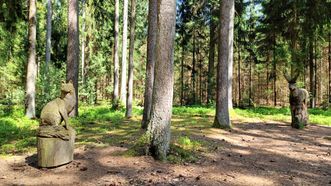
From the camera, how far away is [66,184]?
20.0 ft

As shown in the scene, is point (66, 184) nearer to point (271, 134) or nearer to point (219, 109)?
point (219, 109)

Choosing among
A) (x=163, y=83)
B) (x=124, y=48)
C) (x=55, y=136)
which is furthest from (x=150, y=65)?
(x=124, y=48)

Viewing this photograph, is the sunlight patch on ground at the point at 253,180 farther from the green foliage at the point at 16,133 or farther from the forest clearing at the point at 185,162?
the green foliage at the point at 16,133

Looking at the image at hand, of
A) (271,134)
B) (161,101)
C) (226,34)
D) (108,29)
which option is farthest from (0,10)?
(108,29)

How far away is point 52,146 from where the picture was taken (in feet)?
22.7

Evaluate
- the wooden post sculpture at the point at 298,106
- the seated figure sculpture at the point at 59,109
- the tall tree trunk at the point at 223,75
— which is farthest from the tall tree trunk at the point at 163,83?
the wooden post sculpture at the point at 298,106

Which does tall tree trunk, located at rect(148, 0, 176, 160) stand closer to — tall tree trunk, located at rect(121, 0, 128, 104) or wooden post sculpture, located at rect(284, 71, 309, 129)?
wooden post sculpture, located at rect(284, 71, 309, 129)

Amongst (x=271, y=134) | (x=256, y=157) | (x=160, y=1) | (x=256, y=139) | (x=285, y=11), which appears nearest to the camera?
(x=160, y=1)

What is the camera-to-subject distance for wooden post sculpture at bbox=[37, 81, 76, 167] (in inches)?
271

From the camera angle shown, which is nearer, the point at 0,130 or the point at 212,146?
the point at 212,146

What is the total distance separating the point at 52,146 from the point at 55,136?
0.68ft

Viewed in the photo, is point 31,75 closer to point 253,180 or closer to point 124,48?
point 124,48

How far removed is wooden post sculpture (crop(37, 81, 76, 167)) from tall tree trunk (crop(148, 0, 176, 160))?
1774 millimetres

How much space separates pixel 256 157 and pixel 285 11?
20610mm
